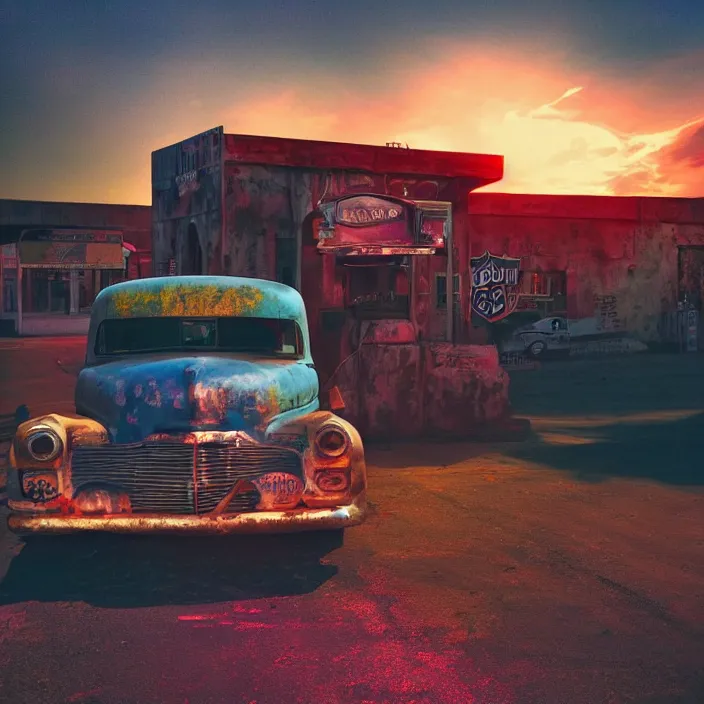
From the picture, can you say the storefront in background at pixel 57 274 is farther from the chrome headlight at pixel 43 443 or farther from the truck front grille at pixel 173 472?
the truck front grille at pixel 173 472

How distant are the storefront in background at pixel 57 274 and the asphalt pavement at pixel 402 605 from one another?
2662cm

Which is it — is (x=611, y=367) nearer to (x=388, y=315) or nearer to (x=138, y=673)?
(x=388, y=315)

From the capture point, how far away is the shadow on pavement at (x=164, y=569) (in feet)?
15.1

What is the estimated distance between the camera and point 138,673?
3576mm

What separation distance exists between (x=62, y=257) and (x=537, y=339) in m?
19.0

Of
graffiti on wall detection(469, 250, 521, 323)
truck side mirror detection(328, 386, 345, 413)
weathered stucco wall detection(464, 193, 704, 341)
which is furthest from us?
weathered stucco wall detection(464, 193, 704, 341)

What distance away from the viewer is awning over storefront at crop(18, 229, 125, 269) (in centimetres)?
3138

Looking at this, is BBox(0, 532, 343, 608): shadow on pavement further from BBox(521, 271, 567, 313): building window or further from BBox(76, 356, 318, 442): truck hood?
BBox(521, 271, 567, 313): building window

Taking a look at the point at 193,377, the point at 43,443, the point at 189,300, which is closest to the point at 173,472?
the point at 193,377

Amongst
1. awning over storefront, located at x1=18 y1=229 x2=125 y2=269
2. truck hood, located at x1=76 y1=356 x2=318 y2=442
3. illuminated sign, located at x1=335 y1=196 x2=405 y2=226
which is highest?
awning over storefront, located at x1=18 y1=229 x2=125 y2=269

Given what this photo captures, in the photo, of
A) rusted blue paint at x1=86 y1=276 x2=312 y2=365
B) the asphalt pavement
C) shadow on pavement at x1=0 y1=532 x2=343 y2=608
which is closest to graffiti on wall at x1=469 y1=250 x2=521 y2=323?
the asphalt pavement

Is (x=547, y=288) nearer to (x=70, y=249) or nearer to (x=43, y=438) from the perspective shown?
(x=70, y=249)

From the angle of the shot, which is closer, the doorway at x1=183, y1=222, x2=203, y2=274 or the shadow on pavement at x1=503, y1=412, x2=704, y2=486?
the shadow on pavement at x1=503, y1=412, x2=704, y2=486

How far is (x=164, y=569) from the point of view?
198 inches
